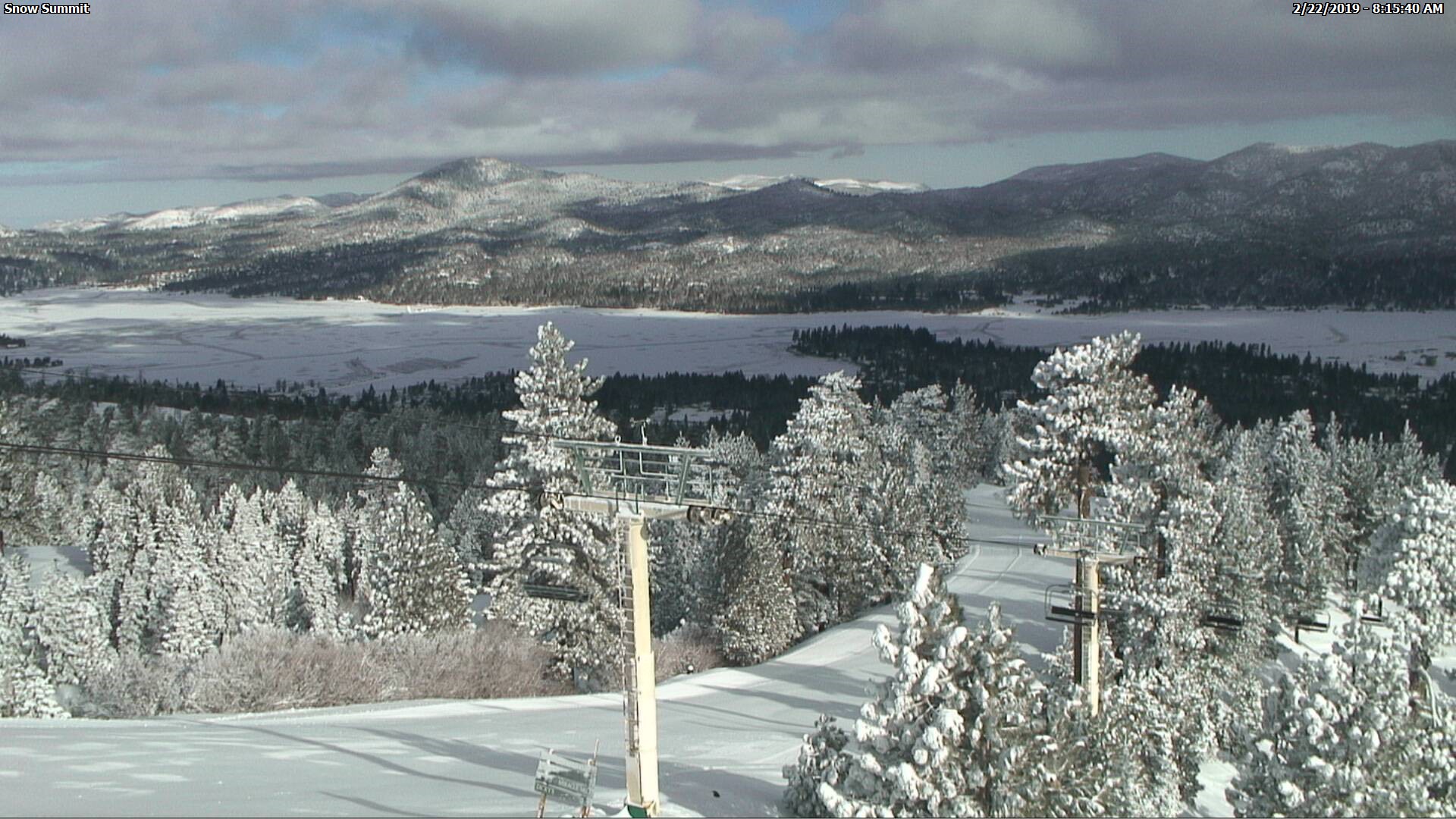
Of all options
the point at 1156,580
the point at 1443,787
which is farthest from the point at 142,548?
the point at 1443,787

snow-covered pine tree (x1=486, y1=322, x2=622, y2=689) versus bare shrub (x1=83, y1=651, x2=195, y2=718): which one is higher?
snow-covered pine tree (x1=486, y1=322, x2=622, y2=689)

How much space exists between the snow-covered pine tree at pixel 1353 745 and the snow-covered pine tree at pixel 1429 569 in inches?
636

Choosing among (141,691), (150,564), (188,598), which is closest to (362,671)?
(141,691)

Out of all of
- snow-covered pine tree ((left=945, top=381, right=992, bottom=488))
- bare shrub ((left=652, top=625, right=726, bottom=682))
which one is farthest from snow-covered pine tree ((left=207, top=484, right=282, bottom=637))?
snow-covered pine tree ((left=945, top=381, right=992, bottom=488))

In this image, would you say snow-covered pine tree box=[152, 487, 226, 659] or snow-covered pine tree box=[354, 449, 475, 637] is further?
snow-covered pine tree box=[152, 487, 226, 659]

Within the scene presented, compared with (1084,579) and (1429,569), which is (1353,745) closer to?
(1084,579)

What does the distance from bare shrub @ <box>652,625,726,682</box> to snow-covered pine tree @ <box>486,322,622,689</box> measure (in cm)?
346

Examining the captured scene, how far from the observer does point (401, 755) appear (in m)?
18.6

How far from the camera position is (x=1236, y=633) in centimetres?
2958

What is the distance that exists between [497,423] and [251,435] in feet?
63.1

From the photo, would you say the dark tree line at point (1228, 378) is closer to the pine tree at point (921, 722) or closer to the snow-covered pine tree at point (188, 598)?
the snow-covered pine tree at point (188, 598)

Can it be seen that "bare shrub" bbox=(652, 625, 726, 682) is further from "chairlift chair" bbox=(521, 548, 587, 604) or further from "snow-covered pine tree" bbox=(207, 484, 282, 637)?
"snow-covered pine tree" bbox=(207, 484, 282, 637)

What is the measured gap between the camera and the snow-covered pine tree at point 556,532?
27.3m

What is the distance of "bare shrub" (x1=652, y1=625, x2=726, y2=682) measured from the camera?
111 feet
